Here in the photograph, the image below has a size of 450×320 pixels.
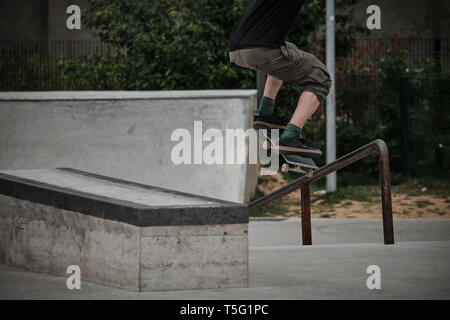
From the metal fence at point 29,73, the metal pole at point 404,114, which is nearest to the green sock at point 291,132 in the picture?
the metal pole at point 404,114

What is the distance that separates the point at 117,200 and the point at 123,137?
6.87 m

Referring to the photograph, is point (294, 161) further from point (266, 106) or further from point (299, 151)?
point (266, 106)

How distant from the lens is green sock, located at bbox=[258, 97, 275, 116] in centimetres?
625

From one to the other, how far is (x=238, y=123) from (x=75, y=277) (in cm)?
681

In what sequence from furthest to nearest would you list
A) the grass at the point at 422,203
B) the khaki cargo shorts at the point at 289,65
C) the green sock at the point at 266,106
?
the grass at the point at 422,203
the green sock at the point at 266,106
the khaki cargo shorts at the point at 289,65

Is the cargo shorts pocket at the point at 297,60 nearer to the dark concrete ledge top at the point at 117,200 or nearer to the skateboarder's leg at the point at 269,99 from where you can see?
the skateboarder's leg at the point at 269,99

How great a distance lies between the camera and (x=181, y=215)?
5.98 m

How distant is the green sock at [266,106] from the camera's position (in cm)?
625

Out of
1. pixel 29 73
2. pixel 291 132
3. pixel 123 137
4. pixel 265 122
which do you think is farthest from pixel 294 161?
pixel 29 73

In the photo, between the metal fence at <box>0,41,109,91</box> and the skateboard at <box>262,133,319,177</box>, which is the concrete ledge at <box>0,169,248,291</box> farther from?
the metal fence at <box>0,41,109,91</box>

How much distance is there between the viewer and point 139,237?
5.92m

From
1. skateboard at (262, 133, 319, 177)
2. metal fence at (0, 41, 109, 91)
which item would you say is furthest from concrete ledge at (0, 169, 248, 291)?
metal fence at (0, 41, 109, 91)

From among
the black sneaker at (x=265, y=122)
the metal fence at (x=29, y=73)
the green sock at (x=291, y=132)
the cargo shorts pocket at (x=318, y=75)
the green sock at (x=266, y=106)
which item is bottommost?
the green sock at (x=291, y=132)

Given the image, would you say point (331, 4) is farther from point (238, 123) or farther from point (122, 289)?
point (122, 289)
